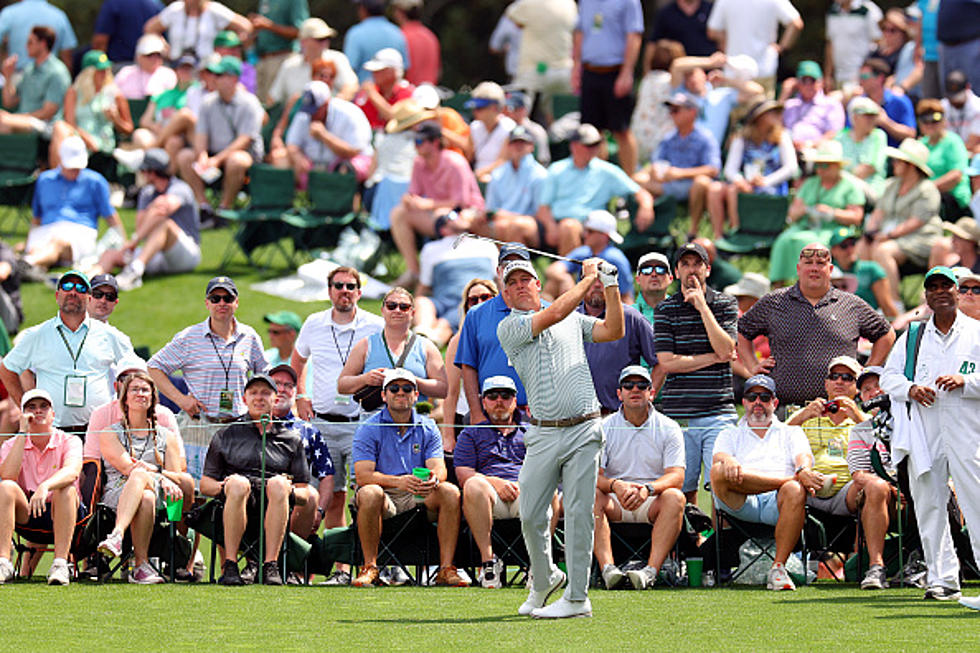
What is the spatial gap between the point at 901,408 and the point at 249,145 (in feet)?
34.6

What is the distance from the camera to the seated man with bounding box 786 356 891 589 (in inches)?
423

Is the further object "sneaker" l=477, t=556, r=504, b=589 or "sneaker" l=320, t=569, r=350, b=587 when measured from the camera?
"sneaker" l=320, t=569, r=350, b=587

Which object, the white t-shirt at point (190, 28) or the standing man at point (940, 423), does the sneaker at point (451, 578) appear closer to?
the standing man at point (940, 423)

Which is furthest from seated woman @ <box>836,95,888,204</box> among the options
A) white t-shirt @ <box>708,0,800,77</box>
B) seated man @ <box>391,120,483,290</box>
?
seated man @ <box>391,120,483,290</box>

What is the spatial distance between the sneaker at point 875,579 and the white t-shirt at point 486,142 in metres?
8.47

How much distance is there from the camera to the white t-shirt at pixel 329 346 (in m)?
12.1

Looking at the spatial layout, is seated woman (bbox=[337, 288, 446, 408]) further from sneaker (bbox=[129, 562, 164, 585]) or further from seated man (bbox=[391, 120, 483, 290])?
seated man (bbox=[391, 120, 483, 290])

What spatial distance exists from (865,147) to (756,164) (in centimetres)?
107

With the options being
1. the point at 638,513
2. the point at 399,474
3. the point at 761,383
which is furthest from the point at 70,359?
the point at 761,383

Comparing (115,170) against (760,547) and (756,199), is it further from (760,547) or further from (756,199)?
(760,547)

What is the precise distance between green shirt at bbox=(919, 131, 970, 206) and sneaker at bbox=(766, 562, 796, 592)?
23.4 feet

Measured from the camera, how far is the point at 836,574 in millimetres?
11391

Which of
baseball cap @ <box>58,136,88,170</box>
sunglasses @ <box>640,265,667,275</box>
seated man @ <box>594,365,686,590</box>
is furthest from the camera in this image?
baseball cap @ <box>58,136,88,170</box>

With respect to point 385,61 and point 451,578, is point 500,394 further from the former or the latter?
point 385,61
